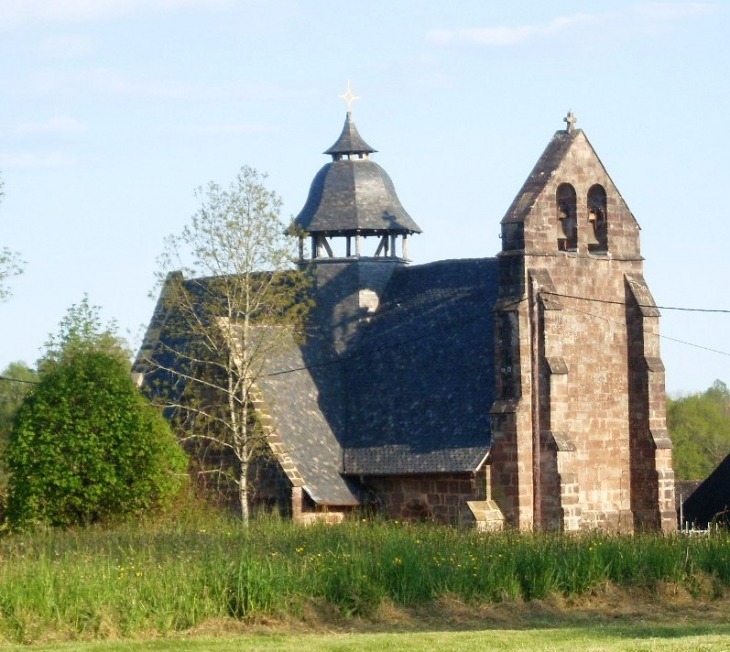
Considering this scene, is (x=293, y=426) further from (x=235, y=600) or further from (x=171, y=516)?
(x=235, y=600)

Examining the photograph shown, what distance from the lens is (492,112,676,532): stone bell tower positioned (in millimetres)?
35406

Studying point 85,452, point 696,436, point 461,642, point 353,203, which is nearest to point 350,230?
point 353,203

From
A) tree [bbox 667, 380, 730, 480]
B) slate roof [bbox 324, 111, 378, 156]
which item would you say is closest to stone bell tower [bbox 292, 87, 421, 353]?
slate roof [bbox 324, 111, 378, 156]

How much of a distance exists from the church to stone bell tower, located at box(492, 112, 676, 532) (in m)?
0.04

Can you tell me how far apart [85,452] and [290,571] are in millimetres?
10937

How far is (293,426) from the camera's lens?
3797 cm

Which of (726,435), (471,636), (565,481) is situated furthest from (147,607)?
(726,435)

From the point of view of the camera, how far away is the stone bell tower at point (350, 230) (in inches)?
1641

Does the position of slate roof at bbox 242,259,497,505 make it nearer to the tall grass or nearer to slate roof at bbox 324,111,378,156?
slate roof at bbox 324,111,378,156

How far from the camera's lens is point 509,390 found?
35.7 m

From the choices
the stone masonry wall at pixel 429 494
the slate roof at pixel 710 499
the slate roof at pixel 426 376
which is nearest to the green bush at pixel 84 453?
the stone masonry wall at pixel 429 494

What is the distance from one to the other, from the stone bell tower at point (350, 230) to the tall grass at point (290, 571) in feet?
45.4

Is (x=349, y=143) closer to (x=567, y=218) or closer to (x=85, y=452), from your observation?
(x=567, y=218)

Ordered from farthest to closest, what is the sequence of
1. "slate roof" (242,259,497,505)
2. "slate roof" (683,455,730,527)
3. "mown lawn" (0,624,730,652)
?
"slate roof" (683,455,730,527) → "slate roof" (242,259,497,505) → "mown lawn" (0,624,730,652)
